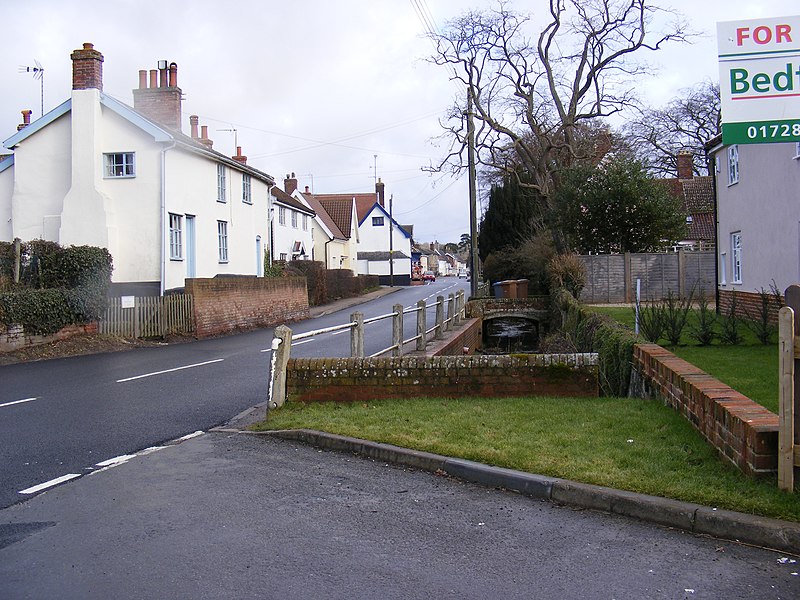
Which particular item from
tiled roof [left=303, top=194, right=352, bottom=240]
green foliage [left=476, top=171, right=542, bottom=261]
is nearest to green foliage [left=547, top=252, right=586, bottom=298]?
green foliage [left=476, top=171, right=542, bottom=261]

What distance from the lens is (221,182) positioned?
2816cm

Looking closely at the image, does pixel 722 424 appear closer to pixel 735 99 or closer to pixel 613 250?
pixel 735 99

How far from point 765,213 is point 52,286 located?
1837 centimetres

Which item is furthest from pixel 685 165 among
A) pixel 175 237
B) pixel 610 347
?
pixel 610 347

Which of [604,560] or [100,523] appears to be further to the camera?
[100,523]

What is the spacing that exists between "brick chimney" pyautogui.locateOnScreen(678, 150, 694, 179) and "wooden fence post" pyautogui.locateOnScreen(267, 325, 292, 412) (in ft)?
163

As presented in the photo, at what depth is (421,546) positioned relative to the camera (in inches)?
188

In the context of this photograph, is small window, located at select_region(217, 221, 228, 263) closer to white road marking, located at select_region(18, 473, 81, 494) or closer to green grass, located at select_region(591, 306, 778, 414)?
green grass, located at select_region(591, 306, 778, 414)

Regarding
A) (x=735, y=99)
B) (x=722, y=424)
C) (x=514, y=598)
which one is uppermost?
(x=735, y=99)

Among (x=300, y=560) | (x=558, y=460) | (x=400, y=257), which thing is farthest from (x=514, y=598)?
(x=400, y=257)

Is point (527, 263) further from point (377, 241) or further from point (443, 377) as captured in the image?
point (377, 241)

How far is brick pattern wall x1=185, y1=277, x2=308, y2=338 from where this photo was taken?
22578 millimetres

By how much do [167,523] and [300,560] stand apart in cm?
127

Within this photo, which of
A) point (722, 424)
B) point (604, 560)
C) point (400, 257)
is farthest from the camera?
point (400, 257)
